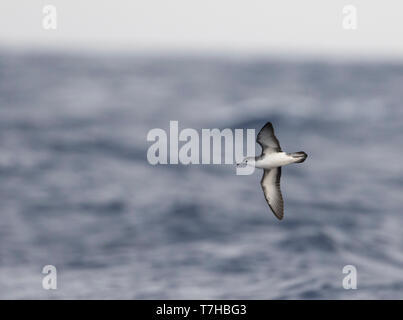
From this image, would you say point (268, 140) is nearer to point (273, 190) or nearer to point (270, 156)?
point (270, 156)

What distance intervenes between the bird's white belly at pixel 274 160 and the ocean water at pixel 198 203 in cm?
813

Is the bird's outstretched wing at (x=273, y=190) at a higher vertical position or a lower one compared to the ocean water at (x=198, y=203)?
lower

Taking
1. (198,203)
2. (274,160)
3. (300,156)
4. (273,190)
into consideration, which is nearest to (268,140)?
(274,160)

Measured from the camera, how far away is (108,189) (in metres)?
47.8

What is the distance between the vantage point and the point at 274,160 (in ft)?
48.8

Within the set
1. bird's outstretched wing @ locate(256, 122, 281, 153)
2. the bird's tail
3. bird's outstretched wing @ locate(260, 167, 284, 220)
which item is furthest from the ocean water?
the bird's tail

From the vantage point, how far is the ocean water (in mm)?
25453

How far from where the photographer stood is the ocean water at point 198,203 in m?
25.5

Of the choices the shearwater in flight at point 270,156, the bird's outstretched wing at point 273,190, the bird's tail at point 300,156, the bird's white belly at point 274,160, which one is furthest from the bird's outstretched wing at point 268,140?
the bird's outstretched wing at point 273,190

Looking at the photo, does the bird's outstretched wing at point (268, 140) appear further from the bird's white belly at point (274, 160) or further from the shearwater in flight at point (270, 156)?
Answer: the bird's white belly at point (274, 160)

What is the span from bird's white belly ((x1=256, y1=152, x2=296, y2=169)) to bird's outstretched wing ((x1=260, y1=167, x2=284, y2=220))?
1121 millimetres

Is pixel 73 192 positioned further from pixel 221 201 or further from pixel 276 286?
pixel 276 286

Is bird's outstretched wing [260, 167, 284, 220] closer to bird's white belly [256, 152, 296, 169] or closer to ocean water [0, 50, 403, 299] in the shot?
bird's white belly [256, 152, 296, 169]

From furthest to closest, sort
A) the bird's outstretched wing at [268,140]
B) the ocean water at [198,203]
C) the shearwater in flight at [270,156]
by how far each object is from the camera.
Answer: the ocean water at [198,203], the bird's outstretched wing at [268,140], the shearwater in flight at [270,156]
